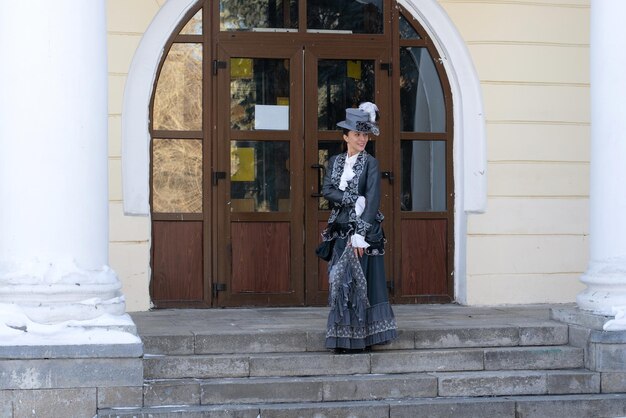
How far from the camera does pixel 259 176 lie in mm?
9352

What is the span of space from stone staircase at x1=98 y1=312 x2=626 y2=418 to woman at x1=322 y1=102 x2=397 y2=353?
0.17 m

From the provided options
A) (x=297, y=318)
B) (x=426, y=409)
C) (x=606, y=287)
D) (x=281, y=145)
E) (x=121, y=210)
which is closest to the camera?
(x=426, y=409)

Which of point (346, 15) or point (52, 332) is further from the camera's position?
point (346, 15)

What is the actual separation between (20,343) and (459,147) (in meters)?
4.44

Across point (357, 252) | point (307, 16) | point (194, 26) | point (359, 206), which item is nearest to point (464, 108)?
point (307, 16)

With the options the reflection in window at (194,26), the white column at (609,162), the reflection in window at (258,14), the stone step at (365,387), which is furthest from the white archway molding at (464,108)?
the stone step at (365,387)

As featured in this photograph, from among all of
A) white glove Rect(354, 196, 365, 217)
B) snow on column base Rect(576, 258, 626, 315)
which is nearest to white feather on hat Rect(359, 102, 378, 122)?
white glove Rect(354, 196, 365, 217)

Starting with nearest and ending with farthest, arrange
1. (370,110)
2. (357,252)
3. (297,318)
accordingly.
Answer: (357,252) < (370,110) < (297,318)

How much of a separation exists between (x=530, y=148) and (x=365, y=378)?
3.35 m

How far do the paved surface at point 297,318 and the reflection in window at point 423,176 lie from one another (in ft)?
2.86

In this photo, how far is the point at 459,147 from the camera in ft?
31.6

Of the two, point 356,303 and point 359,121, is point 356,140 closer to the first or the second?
point 359,121

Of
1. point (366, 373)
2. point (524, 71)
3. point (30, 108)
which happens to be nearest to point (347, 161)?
point (366, 373)

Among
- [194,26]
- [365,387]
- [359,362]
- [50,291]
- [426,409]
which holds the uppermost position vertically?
[194,26]
